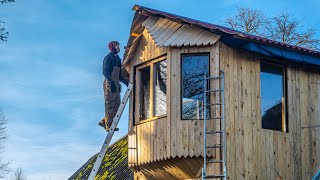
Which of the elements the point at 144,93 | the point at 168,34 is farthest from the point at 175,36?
the point at 144,93

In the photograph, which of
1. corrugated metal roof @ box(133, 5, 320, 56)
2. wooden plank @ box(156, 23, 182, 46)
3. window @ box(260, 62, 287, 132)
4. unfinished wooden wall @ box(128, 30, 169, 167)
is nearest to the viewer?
corrugated metal roof @ box(133, 5, 320, 56)

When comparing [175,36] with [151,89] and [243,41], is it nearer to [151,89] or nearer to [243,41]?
[151,89]

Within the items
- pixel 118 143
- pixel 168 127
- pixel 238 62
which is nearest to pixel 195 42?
pixel 238 62

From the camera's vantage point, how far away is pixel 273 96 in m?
15.0

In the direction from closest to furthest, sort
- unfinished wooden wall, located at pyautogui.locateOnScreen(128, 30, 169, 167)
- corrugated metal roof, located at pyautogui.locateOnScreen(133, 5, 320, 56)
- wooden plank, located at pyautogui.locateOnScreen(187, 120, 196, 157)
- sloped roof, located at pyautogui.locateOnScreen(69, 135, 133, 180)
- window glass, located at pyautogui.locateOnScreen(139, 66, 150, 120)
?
corrugated metal roof, located at pyautogui.locateOnScreen(133, 5, 320, 56) → wooden plank, located at pyautogui.locateOnScreen(187, 120, 196, 157) → unfinished wooden wall, located at pyautogui.locateOnScreen(128, 30, 169, 167) → window glass, located at pyautogui.locateOnScreen(139, 66, 150, 120) → sloped roof, located at pyautogui.locateOnScreen(69, 135, 133, 180)

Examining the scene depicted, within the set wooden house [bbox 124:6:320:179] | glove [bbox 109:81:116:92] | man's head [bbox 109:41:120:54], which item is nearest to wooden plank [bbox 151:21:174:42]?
wooden house [bbox 124:6:320:179]

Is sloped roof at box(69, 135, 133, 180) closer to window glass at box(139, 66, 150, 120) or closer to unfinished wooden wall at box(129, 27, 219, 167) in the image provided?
window glass at box(139, 66, 150, 120)

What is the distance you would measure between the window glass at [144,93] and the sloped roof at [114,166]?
3.42 meters

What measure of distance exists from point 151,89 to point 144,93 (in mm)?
632

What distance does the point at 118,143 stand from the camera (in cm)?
2319

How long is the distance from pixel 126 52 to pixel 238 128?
4.61m

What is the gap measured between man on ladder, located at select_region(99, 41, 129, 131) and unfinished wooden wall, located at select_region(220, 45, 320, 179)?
3.63 meters

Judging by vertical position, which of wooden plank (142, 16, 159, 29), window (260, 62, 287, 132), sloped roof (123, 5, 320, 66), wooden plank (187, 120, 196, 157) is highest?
wooden plank (142, 16, 159, 29)

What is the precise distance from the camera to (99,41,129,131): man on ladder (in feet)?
52.7
